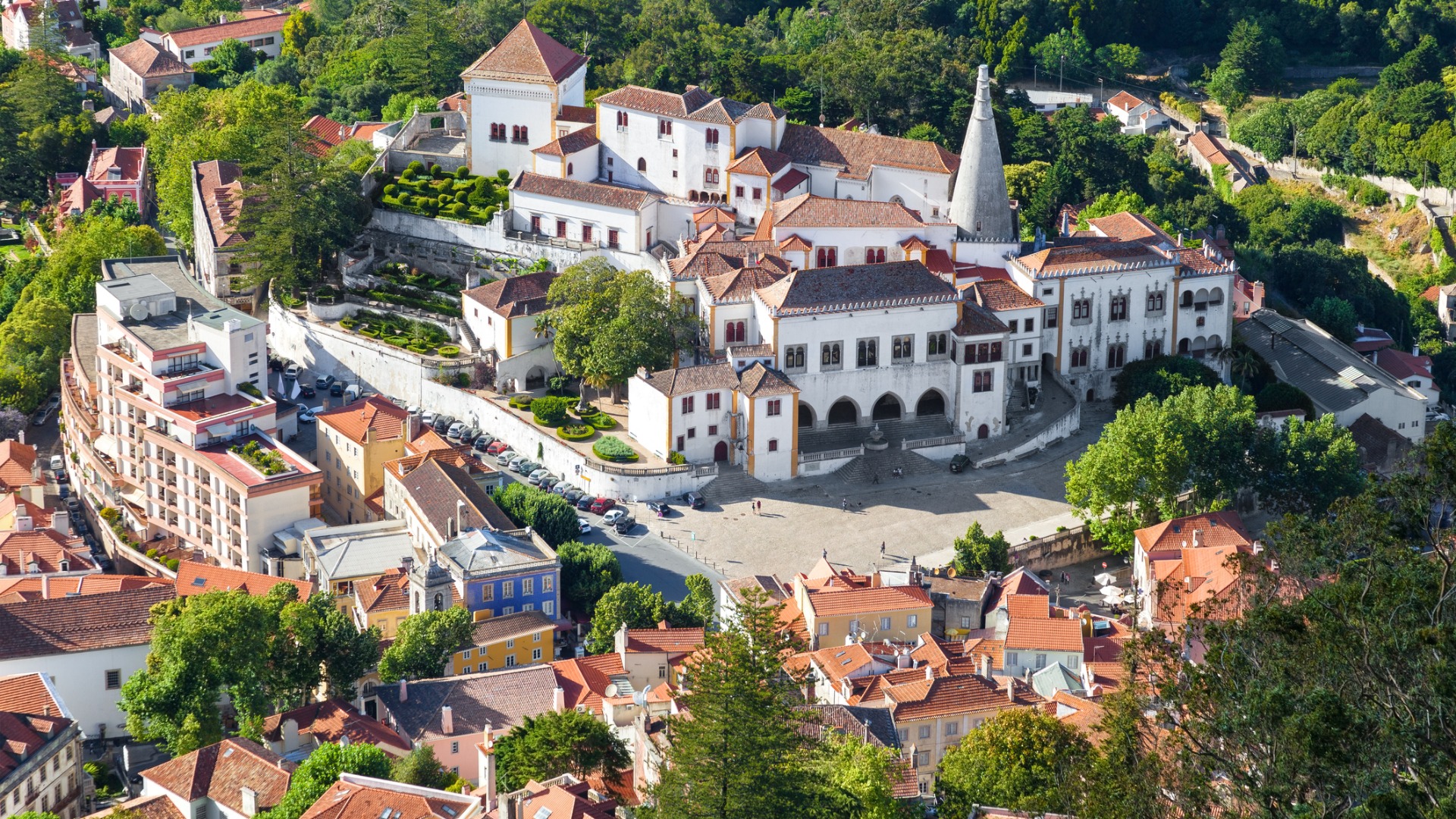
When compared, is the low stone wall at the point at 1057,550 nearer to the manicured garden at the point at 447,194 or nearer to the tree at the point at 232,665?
the tree at the point at 232,665

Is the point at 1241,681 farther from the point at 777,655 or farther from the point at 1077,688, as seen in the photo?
the point at 1077,688

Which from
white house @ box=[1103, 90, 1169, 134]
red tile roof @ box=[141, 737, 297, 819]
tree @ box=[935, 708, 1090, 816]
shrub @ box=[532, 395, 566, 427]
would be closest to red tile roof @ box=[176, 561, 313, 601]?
red tile roof @ box=[141, 737, 297, 819]

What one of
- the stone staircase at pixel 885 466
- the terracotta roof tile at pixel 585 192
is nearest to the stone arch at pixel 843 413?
the stone staircase at pixel 885 466

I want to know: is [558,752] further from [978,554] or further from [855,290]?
[855,290]

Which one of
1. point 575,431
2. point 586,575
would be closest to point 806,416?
point 575,431

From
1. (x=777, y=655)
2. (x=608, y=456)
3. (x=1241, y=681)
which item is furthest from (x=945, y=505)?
(x=1241, y=681)

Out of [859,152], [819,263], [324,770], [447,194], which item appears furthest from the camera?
[447,194]
